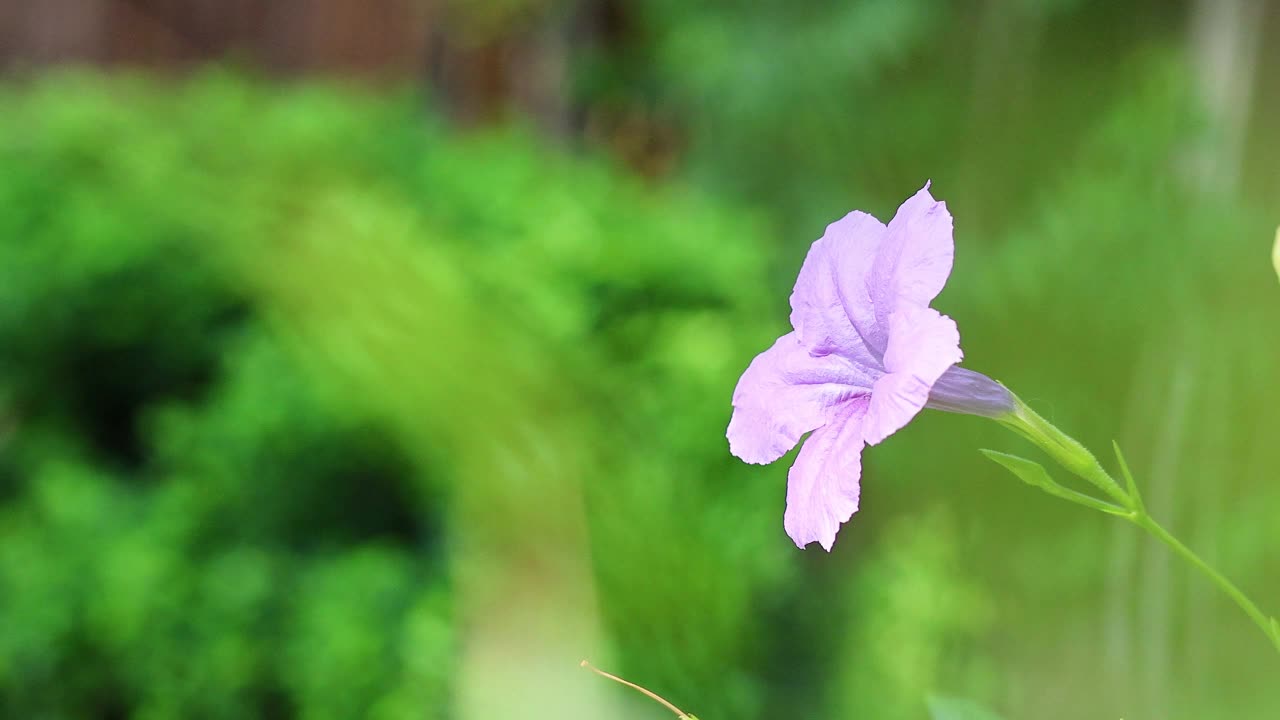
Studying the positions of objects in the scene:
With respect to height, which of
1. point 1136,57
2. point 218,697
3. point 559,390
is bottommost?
point 218,697

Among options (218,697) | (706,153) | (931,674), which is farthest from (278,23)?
(931,674)

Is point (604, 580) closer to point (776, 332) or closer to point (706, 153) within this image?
point (776, 332)

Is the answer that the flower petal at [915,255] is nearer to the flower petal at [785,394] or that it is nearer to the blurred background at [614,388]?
the flower petal at [785,394]

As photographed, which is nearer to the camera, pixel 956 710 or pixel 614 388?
pixel 956 710

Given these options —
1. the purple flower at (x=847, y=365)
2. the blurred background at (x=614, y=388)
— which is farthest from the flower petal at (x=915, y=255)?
the blurred background at (x=614, y=388)

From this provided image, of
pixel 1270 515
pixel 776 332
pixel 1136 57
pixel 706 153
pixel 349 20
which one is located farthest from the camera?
pixel 349 20

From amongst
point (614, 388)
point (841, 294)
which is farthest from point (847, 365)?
point (614, 388)

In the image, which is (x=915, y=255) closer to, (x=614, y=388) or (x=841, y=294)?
(x=841, y=294)
